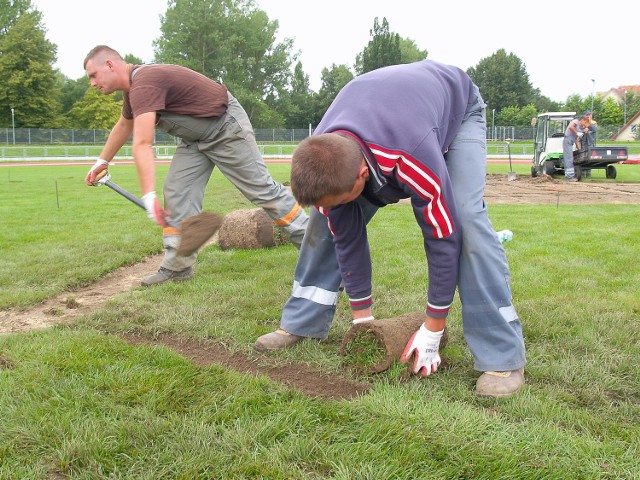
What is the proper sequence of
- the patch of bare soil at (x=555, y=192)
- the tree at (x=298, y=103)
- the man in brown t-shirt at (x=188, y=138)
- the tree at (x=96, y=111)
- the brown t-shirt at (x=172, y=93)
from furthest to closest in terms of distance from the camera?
the tree at (x=298, y=103) < the tree at (x=96, y=111) < the patch of bare soil at (x=555, y=192) < the man in brown t-shirt at (x=188, y=138) < the brown t-shirt at (x=172, y=93)

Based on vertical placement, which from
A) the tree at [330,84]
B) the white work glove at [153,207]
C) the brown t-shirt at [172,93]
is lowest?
the white work glove at [153,207]

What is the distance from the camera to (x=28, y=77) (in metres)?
52.1

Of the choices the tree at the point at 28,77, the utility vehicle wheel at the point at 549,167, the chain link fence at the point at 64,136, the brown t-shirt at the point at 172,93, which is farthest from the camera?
the tree at the point at 28,77

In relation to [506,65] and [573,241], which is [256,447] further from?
[506,65]

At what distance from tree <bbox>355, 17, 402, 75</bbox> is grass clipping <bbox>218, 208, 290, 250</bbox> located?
215 ft

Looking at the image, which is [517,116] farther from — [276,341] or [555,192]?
[276,341]

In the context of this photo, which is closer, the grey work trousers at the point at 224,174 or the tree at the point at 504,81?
the grey work trousers at the point at 224,174

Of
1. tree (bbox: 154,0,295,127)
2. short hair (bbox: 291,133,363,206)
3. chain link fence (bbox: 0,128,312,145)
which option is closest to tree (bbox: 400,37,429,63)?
tree (bbox: 154,0,295,127)

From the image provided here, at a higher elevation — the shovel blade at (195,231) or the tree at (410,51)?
the tree at (410,51)

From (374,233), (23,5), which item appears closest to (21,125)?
(23,5)

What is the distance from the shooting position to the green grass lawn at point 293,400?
7.12ft

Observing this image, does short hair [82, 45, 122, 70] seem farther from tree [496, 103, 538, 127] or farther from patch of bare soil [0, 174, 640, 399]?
tree [496, 103, 538, 127]

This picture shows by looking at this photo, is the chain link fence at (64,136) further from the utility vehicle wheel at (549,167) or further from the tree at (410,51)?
the tree at (410,51)

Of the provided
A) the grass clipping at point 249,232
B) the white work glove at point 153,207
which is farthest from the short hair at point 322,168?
the grass clipping at point 249,232
